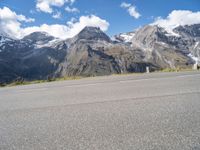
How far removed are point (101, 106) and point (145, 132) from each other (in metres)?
2.47

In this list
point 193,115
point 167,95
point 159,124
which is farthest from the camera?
point 167,95

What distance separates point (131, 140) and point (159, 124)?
0.89 m

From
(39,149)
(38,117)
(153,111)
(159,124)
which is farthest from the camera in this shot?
(38,117)

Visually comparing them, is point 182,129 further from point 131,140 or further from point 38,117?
point 38,117

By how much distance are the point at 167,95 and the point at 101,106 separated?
222cm

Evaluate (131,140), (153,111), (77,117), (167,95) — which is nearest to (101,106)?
(77,117)

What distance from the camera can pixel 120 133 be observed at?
4.19 m

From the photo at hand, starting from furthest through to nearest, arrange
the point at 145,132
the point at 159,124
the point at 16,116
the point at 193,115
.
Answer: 1. the point at 16,116
2. the point at 193,115
3. the point at 159,124
4. the point at 145,132

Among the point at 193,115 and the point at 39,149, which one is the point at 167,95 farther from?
the point at 39,149

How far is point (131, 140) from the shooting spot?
3.87 m

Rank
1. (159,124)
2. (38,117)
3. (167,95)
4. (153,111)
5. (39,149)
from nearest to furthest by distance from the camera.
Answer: (39,149), (159,124), (153,111), (38,117), (167,95)

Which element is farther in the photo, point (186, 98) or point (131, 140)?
point (186, 98)

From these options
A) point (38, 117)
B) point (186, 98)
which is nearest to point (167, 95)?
point (186, 98)

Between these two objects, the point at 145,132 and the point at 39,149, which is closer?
the point at 39,149
